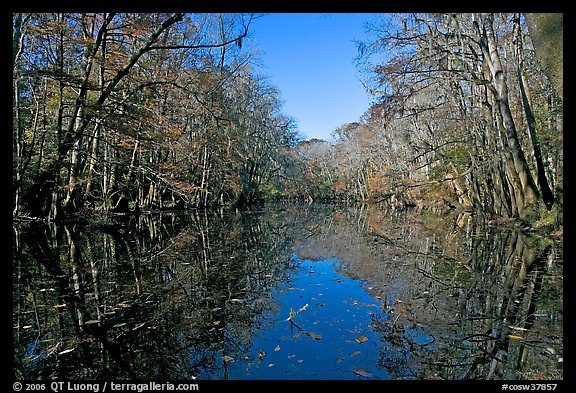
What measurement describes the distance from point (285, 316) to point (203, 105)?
24.6 ft

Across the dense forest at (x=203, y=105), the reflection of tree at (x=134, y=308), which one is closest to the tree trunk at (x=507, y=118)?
the dense forest at (x=203, y=105)

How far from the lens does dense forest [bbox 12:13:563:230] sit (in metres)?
9.10

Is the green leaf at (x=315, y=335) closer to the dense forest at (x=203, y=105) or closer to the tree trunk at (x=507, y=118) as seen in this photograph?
the dense forest at (x=203, y=105)

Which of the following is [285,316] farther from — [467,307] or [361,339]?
[467,307]

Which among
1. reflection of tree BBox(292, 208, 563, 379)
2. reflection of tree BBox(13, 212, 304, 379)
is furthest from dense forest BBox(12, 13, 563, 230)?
reflection of tree BBox(13, 212, 304, 379)

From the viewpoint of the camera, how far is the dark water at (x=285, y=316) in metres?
2.71

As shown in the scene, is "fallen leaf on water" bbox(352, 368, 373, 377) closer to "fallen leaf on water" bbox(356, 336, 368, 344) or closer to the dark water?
the dark water

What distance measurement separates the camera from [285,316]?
396cm

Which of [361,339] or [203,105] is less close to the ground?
[203,105]

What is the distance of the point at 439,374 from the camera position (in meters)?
2.67

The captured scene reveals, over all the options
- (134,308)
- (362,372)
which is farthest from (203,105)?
(362,372)

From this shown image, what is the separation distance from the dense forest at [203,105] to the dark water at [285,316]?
2.32m

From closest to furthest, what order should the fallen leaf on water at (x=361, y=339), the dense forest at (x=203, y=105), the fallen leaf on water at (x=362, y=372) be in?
the fallen leaf on water at (x=362, y=372), the fallen leaf on water at (x=361, y=339), the dense forest at (x=203, y=105)
